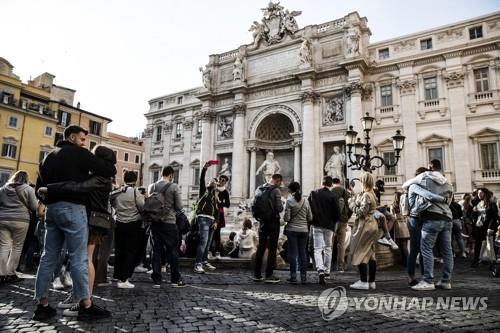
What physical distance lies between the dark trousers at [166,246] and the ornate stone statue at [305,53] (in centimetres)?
1881

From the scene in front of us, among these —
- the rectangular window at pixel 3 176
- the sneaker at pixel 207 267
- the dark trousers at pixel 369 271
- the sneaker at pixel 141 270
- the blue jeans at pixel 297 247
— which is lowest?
the sneaker at pixel 141 270

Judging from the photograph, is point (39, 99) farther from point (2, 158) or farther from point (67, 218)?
point (67, 218)

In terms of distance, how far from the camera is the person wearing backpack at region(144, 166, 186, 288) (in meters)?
5.38

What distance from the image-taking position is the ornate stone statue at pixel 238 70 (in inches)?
975

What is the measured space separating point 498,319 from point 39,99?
3837cm

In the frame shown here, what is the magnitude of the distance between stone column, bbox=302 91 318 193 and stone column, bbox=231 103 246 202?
4.84 meters

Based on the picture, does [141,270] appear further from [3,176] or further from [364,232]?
[3,176]

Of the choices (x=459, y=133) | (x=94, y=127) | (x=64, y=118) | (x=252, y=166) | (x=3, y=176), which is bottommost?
(x=3, y=176)

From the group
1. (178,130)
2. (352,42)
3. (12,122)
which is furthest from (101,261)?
(12,122)

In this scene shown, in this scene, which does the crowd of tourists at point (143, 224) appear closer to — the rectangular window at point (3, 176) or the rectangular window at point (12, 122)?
the rectangular window at point (3, 176)

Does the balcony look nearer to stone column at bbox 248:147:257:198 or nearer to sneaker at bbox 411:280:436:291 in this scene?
stone column at bbox 248:147:257:198

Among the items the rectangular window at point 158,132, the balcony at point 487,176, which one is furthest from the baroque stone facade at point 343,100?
the rectangular window at point 158,132

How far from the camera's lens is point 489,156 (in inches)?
671

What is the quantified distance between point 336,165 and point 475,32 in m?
10.9
